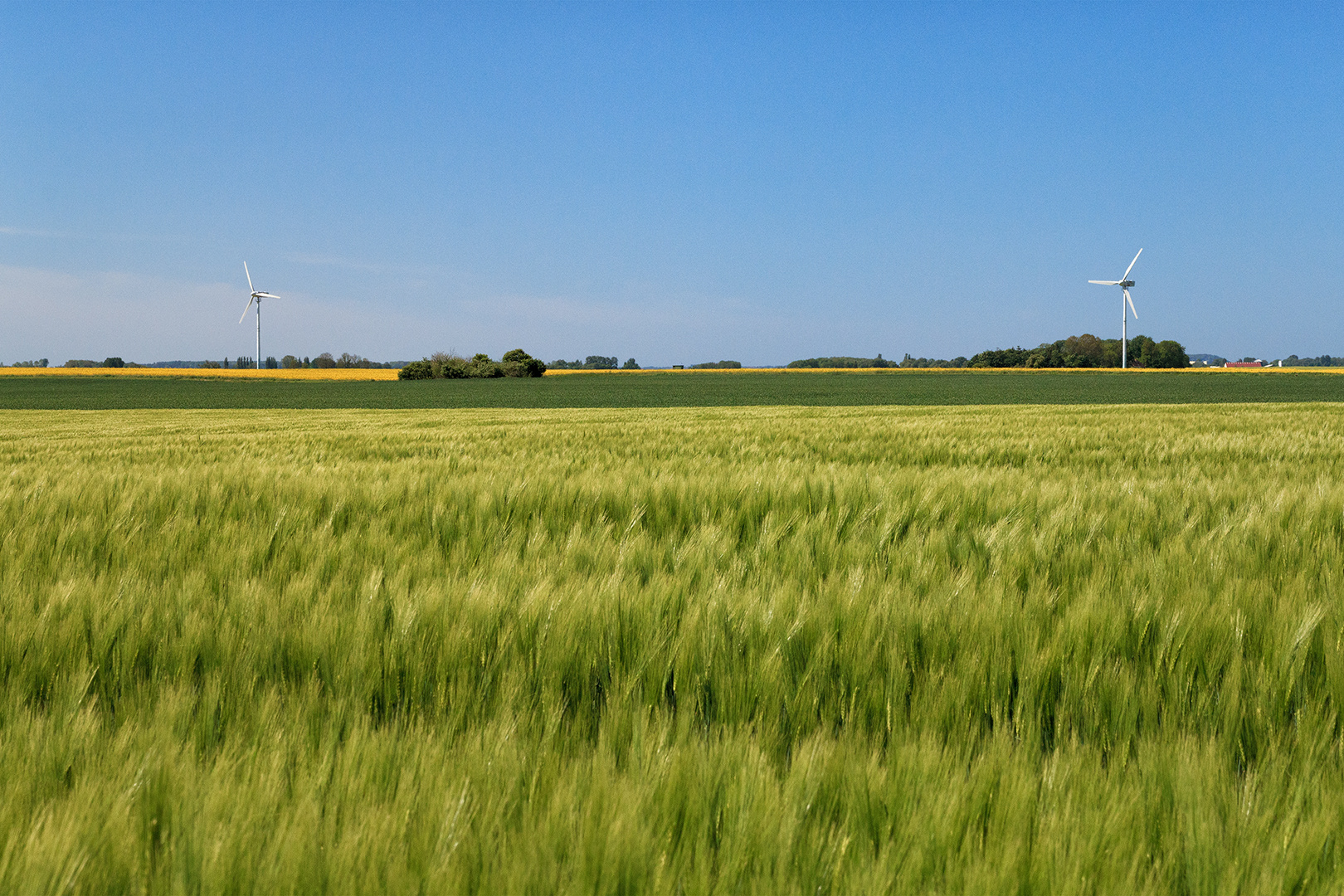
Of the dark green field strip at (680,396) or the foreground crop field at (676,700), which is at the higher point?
the dark green field strip at (680,396)

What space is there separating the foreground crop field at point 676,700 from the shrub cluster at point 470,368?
265ft

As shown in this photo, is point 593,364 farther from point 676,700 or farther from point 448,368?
point 676,700

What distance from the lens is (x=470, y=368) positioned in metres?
82.6

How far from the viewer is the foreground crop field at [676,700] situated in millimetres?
880

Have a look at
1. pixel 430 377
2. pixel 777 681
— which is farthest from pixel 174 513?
pixel 430 377

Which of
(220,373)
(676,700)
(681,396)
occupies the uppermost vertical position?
(220,373)

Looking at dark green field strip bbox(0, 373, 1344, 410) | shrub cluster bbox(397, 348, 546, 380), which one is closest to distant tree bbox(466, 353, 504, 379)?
shrub cluster bbox(397, 348, 546, 380)

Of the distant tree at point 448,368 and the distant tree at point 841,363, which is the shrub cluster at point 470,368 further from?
the distant tree at point 841,363

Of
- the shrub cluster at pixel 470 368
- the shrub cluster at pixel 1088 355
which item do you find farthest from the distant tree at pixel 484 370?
the shrub cluster at pixel 1088 355

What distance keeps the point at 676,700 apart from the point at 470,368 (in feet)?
280

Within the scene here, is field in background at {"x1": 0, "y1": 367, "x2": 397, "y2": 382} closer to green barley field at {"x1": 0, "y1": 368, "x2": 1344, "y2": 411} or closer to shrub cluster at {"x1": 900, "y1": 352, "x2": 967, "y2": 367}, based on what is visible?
green barley field at {"x1": 0, "y1": 368, "x2": 1344, "y2": 411}

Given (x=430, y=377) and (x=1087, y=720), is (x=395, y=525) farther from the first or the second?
(x=430, y=377)

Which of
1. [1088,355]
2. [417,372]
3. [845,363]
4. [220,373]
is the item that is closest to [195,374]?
[220,373]

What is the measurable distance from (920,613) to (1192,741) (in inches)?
24.1
